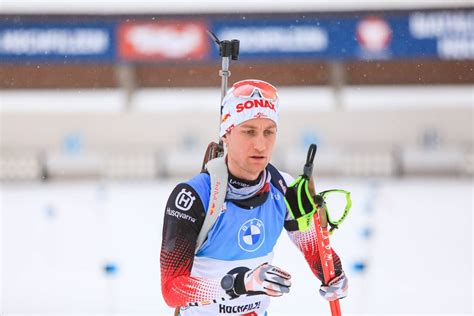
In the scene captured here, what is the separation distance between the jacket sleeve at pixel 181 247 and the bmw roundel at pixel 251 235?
17 centimetres

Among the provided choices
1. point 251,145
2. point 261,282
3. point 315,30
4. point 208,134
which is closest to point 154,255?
point 315,30

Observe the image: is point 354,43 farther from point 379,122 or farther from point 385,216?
point 379,122

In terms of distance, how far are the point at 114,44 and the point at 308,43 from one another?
3.82 m

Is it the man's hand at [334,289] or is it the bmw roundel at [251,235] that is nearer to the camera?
the bmw roundel at [251,235]

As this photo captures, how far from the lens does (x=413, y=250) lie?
26.9 ft

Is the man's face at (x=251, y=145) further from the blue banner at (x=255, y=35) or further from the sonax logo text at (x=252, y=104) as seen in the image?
the blue banner at (x=255, y=35)

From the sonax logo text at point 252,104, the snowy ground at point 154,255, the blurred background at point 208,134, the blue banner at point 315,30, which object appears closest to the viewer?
the sonax logo text at point 252,104

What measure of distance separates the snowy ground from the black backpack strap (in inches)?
94.2

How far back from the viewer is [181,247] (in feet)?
9.15

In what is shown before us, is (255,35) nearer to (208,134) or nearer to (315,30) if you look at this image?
(208,134)

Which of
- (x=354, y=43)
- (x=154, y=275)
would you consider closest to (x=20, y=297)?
(x=154, y=275)

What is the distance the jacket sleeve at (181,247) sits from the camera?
2.76 m

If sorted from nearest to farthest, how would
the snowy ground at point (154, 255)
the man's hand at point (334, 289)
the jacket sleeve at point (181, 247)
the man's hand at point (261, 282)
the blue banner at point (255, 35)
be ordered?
the man's hand at point (261, 282)
the jacket sleeve at point (181, 247)
the man's hand at point (334, 289)
the snowy ground at point (154, 255)
the blue banner at point (255, 35)

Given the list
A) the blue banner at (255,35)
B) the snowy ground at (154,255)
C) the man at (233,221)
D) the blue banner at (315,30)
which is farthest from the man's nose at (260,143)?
the blue banner at (315,30)
